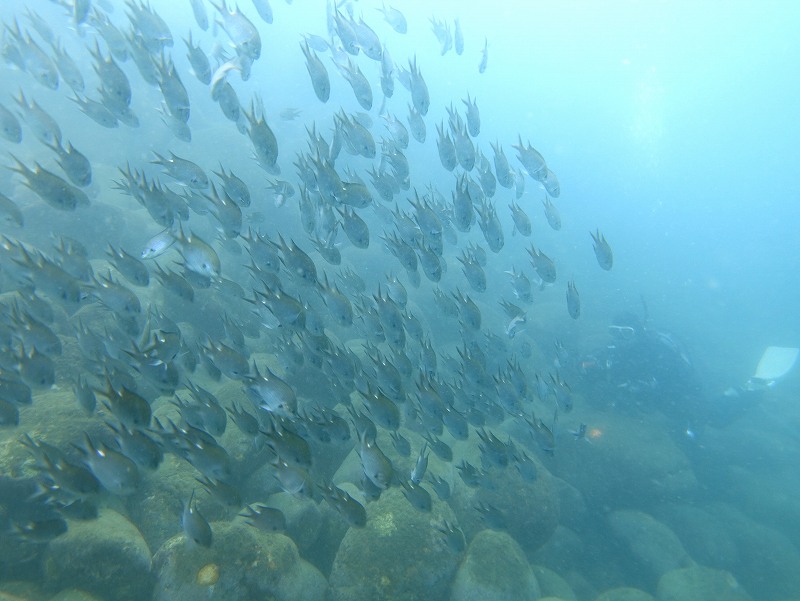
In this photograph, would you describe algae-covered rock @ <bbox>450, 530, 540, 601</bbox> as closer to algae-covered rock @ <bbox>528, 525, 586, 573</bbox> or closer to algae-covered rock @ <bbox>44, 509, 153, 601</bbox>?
algae-covered rock @ <bbox>528, 525, 586, 573</bbox>

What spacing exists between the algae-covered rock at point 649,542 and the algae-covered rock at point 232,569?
803 cm

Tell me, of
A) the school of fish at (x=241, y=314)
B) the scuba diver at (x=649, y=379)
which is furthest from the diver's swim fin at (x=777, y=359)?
the school of fish at (x=241, y=314)

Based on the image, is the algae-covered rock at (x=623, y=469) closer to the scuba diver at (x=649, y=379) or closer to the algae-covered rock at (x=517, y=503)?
the scuba diver at (x=649, y=379)

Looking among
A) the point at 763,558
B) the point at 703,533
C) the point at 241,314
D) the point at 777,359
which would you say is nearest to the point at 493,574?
the point at 241,314

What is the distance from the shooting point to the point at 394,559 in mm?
5156

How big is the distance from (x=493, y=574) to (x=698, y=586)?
5.37 metres

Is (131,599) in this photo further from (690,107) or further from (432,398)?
(690,107)

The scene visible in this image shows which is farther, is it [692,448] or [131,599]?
[692,448]

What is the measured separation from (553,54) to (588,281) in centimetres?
13886

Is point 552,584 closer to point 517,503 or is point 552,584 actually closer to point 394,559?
point 517,503

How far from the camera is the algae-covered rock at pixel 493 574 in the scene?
530 cm

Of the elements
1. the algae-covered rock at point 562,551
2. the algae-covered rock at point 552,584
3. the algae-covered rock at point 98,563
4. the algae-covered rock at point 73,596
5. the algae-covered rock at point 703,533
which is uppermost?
the algae-covered rock at point 703,533

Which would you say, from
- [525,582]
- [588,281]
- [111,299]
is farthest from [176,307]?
[588,281]

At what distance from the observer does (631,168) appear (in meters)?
147
